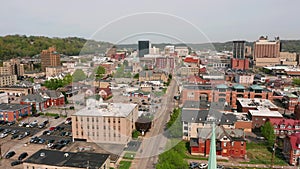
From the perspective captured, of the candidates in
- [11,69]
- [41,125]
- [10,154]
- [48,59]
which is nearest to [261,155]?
[10,154]

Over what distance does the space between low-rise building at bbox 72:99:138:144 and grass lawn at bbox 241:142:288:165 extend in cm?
380

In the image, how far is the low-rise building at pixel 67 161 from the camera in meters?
5.61

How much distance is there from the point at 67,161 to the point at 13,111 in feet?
20.0

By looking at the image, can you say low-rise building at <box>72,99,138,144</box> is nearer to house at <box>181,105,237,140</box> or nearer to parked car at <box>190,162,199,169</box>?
house at <box>181,105,237,140</box>

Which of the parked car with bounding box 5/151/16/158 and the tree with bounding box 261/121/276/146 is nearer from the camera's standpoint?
the parked car with bounding box 5/151/16/158

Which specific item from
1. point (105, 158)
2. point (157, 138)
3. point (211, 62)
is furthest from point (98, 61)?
point (105, 158)

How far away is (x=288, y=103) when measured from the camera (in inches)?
483

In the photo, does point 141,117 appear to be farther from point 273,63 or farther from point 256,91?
point 273,63

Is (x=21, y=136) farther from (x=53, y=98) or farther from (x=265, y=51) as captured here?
(x=265, y=51)

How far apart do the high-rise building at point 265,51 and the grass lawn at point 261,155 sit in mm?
26461

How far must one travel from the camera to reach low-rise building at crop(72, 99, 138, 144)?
747 cm

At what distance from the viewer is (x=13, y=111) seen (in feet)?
34.2

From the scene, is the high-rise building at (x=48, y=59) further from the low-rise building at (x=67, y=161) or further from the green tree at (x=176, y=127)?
the low-rise building at (x=67, y=161)

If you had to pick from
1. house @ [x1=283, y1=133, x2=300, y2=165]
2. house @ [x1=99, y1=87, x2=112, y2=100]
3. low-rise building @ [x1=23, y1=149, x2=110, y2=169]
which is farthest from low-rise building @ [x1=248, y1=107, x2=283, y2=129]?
house @ [x1=99, y1=87, x2=112, y2=100]
